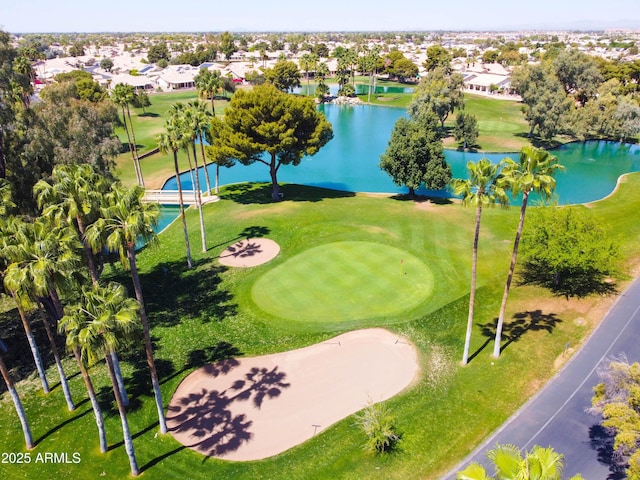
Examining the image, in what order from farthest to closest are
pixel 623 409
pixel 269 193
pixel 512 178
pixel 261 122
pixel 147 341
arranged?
pixel 269 193
pixel 261 122
pixel 512 178
pixel 147 341
pixel 623 409

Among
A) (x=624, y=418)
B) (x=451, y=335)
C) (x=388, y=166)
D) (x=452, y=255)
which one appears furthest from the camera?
(x=388, y=166)

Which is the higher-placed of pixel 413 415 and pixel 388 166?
pixel 388 166

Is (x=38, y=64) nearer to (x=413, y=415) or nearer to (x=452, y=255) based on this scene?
(x=452, y=255)

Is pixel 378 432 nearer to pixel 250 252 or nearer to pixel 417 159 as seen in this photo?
pixel 250 252

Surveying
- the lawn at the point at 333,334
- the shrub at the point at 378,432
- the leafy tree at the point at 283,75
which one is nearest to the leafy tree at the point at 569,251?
the lawn at the point at 333,334

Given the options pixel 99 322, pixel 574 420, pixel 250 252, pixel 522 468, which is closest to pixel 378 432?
pixel 574 420

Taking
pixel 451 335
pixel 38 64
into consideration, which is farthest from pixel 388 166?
pixel 38 64

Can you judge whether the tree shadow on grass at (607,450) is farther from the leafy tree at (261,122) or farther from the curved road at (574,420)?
the leafy tree at (261,122)
